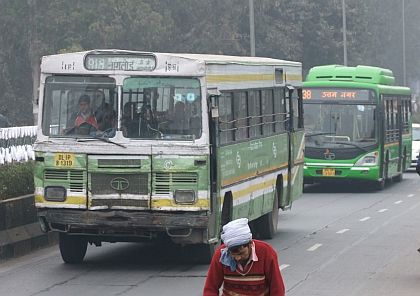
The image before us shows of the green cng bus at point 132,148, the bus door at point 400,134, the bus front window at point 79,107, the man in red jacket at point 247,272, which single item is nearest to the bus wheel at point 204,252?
the green cng bus at point 132,148

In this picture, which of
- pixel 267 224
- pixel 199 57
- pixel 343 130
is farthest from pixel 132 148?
pixel 343 130

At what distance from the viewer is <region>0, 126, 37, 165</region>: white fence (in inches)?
888

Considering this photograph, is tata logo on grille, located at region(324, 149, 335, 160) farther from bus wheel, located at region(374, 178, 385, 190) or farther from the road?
the road

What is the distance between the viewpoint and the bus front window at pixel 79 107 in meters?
15.8

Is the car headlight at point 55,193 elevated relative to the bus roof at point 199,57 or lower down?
lower down

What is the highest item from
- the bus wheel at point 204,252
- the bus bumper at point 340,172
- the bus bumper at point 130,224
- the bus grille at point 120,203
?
the bus grille at point 120,203

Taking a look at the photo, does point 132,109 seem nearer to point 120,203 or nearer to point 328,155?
point 120,203

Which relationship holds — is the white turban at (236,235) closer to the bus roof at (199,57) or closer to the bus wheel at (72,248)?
the bus roof at (199,57)

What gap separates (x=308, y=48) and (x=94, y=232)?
49.5 m

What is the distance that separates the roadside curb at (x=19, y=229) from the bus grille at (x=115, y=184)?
2.22 metres

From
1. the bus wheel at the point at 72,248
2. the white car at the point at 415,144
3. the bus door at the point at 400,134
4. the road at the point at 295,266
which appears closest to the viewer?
the road at the point at 295,266

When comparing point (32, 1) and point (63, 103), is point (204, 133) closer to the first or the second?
point (63, 103)

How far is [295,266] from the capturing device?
1630cm

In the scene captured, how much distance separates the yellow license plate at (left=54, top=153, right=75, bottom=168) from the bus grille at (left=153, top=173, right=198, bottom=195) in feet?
3.64
